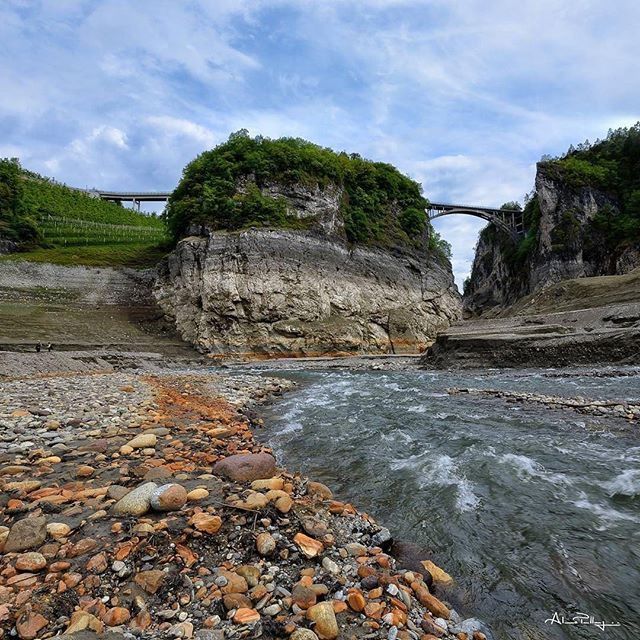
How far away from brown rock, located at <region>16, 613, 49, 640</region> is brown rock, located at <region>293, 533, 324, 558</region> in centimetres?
182

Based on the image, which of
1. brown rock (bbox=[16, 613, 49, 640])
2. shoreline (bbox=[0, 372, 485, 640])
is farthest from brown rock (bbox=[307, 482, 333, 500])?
brown rock (bbox=[16, 613, 49, 640])

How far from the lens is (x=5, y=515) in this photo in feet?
11.8

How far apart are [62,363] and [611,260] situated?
2472 inches

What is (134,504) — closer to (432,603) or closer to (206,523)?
(206,523)

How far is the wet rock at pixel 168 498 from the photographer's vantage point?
3.75m

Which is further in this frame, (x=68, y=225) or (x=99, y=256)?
(x=68, y=225)

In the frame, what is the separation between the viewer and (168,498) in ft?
12.5

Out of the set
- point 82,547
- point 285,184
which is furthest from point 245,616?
point 285,184

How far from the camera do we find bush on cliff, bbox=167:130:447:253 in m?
41.4

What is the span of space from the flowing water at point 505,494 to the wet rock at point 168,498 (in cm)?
231

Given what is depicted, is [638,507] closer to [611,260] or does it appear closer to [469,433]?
[469,433]

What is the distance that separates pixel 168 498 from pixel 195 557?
89cm

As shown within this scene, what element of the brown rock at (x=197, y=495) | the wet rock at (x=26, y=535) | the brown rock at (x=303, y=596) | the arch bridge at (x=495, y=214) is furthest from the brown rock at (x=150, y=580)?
the arch bridge at (x=495, y=214)

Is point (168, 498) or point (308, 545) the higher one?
point (168, 498)
